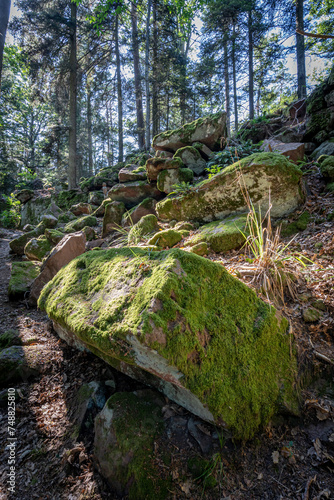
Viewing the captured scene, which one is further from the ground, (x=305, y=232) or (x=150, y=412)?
(x=305, y=232)

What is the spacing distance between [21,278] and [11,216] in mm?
7551

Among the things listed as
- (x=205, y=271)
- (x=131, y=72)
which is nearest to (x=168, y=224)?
(x=205, y=271)

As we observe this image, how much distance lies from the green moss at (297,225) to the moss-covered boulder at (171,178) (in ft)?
10.4

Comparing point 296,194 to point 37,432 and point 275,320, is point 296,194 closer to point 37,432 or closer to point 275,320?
point 275,320

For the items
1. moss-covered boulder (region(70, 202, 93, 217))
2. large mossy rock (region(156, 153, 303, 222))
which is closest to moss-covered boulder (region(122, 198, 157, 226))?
large mossy rock (region(156, 153, 303, 222))

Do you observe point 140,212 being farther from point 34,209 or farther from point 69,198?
point 34,209

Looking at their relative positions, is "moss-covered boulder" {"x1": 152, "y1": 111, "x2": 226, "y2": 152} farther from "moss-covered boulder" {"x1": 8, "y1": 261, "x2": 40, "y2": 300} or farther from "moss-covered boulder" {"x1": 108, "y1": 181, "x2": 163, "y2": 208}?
"moss-covered boulder" {"x1": 8, "y1": 261, "x2": 40, "y2": 300}

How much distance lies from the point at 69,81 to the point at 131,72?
535 centimetres

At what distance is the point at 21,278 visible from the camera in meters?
4.17

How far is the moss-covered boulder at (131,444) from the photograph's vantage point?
1340mm

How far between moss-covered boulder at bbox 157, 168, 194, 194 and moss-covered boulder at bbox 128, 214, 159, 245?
4.45 feet

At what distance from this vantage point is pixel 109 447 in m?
1.51

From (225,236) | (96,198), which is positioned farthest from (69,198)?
(225,236)

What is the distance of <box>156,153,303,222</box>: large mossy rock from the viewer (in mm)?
3492
